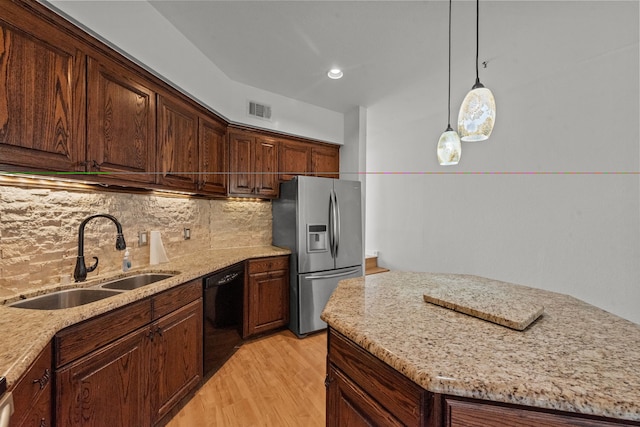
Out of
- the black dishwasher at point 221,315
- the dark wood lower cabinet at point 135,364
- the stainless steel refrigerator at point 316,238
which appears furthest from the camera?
the stainless steel refrigerator at point 316,238

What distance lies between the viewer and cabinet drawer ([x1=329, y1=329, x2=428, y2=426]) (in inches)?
29.8

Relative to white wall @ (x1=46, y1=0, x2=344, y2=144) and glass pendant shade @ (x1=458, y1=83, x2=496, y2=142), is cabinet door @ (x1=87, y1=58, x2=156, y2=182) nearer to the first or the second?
white wall @ (x1=46, y1=0, x2=344, y2=144)

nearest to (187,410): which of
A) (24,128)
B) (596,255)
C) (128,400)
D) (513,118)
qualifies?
(128,400)

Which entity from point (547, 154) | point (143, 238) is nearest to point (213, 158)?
point (143, 238)

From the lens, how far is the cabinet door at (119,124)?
4.89ft

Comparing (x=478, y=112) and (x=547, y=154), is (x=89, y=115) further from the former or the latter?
(x=547, y=154)

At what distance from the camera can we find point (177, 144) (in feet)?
6.98

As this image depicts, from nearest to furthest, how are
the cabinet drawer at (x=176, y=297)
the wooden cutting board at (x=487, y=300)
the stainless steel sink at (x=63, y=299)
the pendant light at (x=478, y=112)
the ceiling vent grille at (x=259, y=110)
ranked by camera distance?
the wooden cutting board at (x=487, y=300) < the pendant light at (x=478, y=112) < the stainless steel sink at (x=63, y=299) < the cabinet drawer at (x=176, y=297) < the ceiling vent grille at (x=259, y=110)

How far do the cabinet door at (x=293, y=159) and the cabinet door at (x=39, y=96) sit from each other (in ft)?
6.45

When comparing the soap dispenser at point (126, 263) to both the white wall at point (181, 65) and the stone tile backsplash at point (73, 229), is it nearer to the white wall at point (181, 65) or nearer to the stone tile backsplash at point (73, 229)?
the stone tile backsplash at point (73, 229)

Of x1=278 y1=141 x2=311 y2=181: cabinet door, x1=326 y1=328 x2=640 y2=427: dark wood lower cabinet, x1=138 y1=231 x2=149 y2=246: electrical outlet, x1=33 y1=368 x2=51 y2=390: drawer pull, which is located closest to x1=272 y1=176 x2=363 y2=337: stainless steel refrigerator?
x1=278 y1=141 x2=311 y2=181: cabinet door

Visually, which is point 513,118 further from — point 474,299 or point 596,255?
point 474,299

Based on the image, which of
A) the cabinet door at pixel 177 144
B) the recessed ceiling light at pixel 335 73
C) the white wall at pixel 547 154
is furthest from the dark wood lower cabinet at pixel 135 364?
the white wall at pixel 547 154

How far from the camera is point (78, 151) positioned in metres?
1.41
